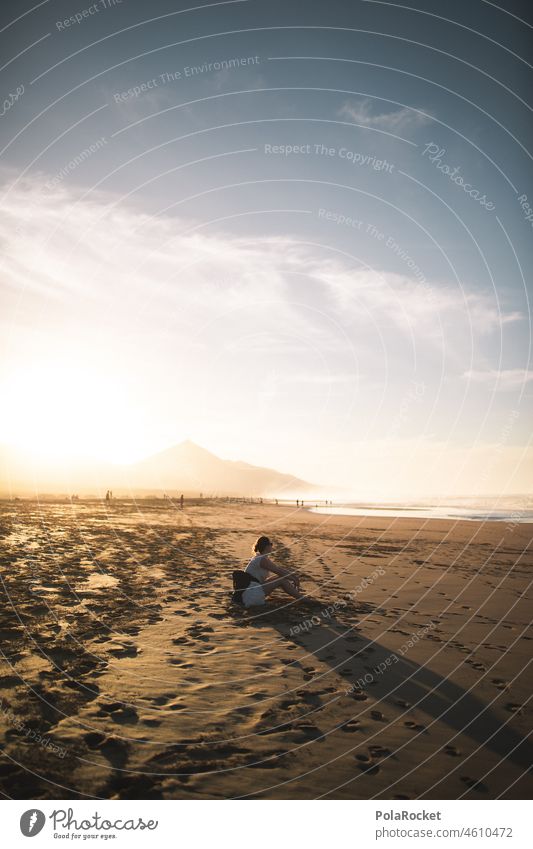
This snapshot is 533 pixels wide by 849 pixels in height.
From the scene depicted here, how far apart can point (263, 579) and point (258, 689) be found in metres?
4.33

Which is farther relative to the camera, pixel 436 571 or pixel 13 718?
pixel 436 571

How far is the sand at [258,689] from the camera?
411 cm

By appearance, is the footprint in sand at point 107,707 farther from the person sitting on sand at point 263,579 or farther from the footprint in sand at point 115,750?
the person sitting on sand at point 263,579

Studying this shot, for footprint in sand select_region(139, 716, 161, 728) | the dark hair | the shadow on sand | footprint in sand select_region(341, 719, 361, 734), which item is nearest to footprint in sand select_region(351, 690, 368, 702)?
the shadow on sand

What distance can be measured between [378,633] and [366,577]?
5.73 m

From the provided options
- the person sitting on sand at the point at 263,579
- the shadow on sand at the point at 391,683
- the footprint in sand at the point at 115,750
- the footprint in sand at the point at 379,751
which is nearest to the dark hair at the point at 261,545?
the person sitting on sand at the point at 263,579

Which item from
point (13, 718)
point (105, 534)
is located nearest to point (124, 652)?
point (13, 718)

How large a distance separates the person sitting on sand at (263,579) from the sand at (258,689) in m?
0.33

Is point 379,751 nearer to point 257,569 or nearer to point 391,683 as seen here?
point 391,683
